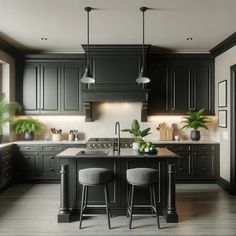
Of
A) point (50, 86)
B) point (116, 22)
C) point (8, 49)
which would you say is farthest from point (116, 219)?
point (8, 49)

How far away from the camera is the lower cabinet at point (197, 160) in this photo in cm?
703

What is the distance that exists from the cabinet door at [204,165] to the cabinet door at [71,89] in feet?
9.01

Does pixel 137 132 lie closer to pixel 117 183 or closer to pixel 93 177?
pixel 117 183

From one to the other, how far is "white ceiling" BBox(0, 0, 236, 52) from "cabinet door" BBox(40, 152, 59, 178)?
2.30m

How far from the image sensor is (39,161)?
23.1 ft

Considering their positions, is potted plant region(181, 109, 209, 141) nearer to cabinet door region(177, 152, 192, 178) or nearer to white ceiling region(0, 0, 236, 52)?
cabinet door region(177, 152, 192, 178)

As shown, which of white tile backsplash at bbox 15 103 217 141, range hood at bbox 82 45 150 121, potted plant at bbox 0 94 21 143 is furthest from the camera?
white tile backsplash at bbox 15 103 217 141

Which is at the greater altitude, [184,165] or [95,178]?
[95,178]

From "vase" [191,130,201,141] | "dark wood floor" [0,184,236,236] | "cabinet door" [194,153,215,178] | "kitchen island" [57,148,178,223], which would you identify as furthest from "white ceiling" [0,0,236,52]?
"dark wood floor" [0,184,236,236]

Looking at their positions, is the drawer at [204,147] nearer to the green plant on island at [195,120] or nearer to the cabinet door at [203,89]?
the green plant on island at [195,120]

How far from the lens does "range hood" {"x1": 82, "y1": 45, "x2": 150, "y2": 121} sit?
693 cm

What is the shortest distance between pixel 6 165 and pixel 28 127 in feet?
3.17

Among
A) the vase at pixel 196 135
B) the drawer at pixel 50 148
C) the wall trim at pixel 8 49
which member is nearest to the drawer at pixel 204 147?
the vase at pixel 196 135

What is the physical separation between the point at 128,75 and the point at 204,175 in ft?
8.65
